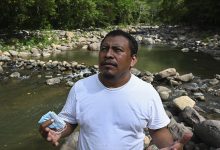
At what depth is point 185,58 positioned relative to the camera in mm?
19656

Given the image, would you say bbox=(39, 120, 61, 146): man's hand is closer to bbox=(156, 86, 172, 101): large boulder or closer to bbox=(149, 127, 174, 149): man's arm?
bbox=(149, 127, 174, 149): man's arm

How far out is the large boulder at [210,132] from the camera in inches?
271

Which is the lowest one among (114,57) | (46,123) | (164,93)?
(164,93)

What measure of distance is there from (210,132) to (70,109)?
196 inches

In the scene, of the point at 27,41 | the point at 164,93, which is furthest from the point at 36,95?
the point at 27,41

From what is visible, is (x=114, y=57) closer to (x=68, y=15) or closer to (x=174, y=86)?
(x=174, y=86)

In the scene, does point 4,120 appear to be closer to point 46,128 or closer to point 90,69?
point 90,69

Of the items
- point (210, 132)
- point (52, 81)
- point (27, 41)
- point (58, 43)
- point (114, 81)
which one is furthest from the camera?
point (58, 43)

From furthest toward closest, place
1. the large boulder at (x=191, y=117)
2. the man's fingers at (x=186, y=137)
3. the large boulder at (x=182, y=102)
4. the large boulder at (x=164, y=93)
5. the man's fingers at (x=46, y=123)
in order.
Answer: the large boulder at (x=164, y=93)
the large boulder at (x=182, y=102)
the large boulder at (x=191, y=117)
the man's fingers at (x=46, y=123)
the man's fingers at (x=186, y=137)

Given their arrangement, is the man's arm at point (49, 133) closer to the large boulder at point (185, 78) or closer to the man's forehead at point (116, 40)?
the man's forehead at point (116, 40)

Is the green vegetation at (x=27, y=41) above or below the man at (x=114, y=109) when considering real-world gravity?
below

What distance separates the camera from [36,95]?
459 inches

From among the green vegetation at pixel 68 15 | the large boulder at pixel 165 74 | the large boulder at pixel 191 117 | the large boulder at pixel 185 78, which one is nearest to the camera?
the large boulder at pixel 191 117

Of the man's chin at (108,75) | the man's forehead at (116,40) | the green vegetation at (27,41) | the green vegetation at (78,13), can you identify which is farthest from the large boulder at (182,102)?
the green vegetation at (78,13)
